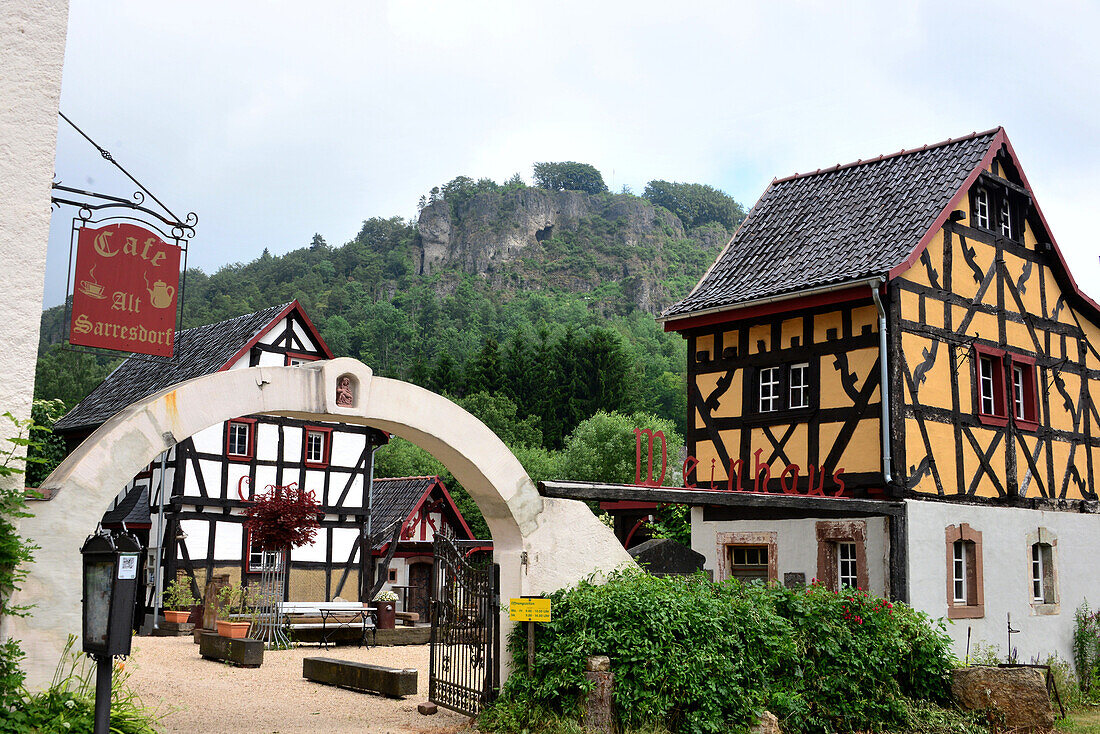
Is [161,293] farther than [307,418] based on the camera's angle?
No

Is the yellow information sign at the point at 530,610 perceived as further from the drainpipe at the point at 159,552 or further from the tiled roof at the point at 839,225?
the drainpipe at the point at 159,552

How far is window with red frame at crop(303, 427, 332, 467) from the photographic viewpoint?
974 inches

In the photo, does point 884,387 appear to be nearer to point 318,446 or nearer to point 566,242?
point 318,446

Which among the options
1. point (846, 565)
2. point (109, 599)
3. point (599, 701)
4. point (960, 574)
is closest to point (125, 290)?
point (109, 599)

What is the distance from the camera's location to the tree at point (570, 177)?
122 meters

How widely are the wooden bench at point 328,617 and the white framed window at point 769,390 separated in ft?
29.3

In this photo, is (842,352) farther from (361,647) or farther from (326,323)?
(326,323)

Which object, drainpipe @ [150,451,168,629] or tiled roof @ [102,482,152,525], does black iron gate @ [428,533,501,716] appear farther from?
tiled roof @ [102,482,152,525]

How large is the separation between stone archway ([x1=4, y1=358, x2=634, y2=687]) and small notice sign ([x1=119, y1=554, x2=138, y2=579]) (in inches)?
56.0

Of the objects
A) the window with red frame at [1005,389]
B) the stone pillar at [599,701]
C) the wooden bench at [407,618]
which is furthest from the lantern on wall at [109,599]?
the wooden bench at [407,618]

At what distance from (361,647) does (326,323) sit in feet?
158

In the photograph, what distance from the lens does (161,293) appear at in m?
8.30

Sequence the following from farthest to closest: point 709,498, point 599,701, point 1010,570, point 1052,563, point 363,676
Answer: point 1052,563
point 1010,570
point 363,676
point 709,498
point 599,701

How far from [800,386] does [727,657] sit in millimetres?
6479
